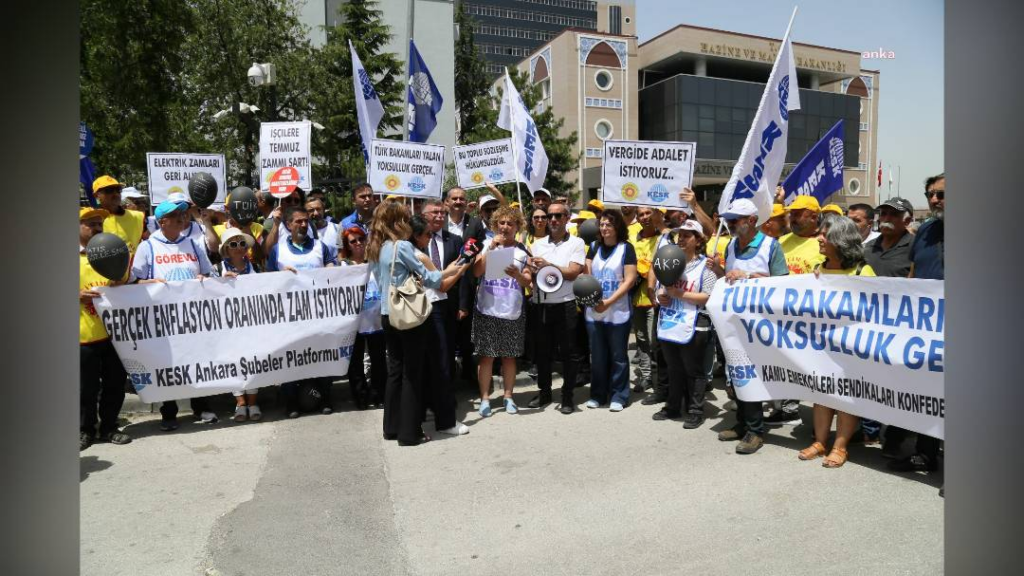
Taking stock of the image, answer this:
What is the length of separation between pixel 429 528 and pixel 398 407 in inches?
78.5

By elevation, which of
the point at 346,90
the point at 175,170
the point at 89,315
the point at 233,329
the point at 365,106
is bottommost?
the point at 233,329

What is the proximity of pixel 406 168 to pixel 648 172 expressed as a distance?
9.07 feet

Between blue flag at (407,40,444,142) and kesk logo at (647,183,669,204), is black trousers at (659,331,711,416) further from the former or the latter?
blue flag at (407,40,444,142)

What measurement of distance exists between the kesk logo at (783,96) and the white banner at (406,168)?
12.2 feet

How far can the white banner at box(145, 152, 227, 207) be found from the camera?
9.77 metres

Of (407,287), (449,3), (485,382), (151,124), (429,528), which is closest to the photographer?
(429,528)

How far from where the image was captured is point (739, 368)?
5852 mm

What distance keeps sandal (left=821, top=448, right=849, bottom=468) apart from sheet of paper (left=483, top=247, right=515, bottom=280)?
3.19 metres

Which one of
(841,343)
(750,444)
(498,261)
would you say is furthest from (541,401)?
(841,343)

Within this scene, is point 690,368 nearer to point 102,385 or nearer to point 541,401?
point 541,401

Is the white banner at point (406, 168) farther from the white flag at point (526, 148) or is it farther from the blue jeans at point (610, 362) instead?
the blue jeans at point (610, 362)

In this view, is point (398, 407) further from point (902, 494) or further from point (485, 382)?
point (902, 494)
